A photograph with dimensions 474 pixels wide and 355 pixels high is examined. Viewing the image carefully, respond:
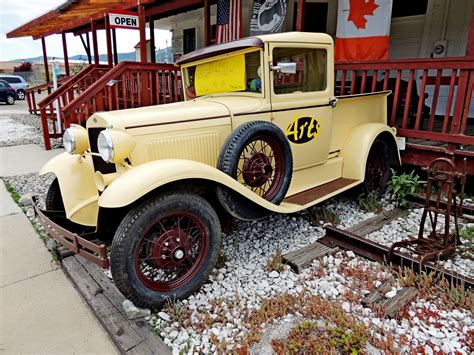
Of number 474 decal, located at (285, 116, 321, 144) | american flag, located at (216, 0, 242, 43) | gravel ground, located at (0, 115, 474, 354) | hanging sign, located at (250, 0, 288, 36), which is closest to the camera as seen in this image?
gravel ground, located at (0, 115, 474, 354)

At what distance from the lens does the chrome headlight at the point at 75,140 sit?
2.90 meters

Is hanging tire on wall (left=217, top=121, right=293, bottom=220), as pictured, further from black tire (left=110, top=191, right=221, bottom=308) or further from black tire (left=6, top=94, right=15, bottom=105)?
black tire (left=6, top=94, right=15, bottom=105)

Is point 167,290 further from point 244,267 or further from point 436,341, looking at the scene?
point 436,341

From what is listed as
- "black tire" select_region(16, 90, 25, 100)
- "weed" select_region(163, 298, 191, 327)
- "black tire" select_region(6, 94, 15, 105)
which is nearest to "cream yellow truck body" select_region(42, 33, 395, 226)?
"weed" select_region(163, 298, 191, 327)

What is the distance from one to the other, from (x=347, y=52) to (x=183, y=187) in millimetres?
A: 5350

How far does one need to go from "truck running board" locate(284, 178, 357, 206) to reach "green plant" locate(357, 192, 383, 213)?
0.49 meters

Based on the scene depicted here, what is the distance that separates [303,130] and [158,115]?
4.81 feet

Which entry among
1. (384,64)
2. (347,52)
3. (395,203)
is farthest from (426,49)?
(395,203)

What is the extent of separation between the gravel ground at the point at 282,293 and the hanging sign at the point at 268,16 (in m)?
5.47

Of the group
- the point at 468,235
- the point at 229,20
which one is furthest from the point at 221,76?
the point at 229,20

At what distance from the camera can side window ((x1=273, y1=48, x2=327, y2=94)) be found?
3.19m

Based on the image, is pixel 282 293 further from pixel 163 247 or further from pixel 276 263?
pixel 163 247

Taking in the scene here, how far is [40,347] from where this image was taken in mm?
2123

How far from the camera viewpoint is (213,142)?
2.98 meters
